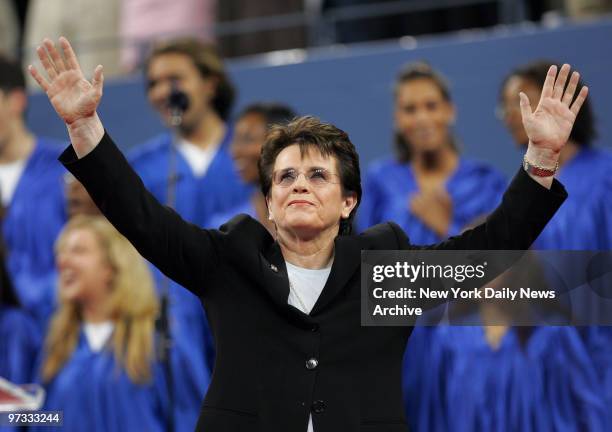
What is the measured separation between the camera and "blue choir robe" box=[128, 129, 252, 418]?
16.2ft

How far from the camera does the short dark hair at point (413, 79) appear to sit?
16.5ft

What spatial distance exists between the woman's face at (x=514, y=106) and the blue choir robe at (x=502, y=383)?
951mm

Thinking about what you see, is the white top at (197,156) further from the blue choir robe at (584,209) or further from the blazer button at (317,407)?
the blazer button at (317,407)

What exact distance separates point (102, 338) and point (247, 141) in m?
1.25

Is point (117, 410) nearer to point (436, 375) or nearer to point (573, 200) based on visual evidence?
point (436, 375)

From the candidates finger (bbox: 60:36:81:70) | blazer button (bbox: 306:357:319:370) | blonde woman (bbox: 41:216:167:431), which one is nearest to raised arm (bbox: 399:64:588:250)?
blazer button (bbox: 306:357:319:370)

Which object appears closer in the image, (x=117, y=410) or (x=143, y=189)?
(x=143, y=189)

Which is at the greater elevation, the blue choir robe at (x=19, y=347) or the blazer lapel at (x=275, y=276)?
the blue choir robe at (x=19, y=347)

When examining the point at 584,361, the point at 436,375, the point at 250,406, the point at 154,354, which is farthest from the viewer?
the point at 154,354

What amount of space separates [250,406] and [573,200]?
2.74 m

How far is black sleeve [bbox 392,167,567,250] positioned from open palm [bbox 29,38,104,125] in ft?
2.60

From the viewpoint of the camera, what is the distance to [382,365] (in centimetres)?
229

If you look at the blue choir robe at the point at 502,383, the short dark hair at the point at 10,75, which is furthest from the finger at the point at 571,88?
the short dark hair at the point at 10,75

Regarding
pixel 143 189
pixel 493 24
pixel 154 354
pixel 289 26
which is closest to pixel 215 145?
pixel 289 26
